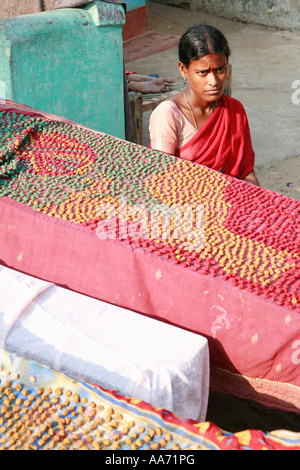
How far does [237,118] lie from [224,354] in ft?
5.38

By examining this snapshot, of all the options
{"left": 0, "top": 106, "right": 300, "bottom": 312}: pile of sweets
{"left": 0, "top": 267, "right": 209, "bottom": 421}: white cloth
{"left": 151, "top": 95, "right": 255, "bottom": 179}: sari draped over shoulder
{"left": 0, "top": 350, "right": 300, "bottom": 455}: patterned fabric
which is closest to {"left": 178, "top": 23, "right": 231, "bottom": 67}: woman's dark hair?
{"left": 151, "top": 95, "right": 255, "bottom": 179}: sari draped over shoulder

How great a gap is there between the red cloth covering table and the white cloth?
0.20 metres

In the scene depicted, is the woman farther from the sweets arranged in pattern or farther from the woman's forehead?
the sweets arranged in pattern

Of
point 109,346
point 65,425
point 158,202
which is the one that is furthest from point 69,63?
point 65,425

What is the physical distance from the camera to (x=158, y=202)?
102 inches

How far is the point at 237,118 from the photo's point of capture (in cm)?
328

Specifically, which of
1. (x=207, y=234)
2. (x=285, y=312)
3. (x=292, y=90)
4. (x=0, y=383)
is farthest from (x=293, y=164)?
(x=0, y=383)

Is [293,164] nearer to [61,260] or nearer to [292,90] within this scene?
[292,90]

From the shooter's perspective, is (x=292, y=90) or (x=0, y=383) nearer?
(x=0, y=383)

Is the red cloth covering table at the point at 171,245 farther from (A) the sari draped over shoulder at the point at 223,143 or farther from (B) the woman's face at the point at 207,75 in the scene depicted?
(B) the woman's face at the point at 207,75

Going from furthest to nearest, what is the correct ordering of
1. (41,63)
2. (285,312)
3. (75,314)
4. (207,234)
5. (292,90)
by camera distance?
(292,90)
(41,63)
(207,234)
(75,314)
(285,312)

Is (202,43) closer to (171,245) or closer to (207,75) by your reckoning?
(207,75)

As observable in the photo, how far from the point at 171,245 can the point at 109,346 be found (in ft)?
1.81

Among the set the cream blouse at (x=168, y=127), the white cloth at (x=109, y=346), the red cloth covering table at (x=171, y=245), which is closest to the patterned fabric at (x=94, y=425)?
the white cloth at (x=109, y=346)
